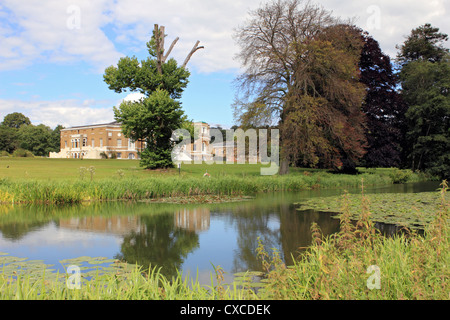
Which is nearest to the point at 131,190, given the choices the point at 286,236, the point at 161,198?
the point at 161,198

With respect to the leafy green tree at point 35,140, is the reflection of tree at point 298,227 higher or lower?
lower

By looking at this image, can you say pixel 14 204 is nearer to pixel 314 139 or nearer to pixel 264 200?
pixel 264 200

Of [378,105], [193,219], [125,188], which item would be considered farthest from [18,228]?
[378,105]

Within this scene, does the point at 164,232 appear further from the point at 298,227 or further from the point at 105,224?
the point at 298,227

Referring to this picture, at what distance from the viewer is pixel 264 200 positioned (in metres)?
16.3

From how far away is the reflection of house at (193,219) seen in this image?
33.4ft

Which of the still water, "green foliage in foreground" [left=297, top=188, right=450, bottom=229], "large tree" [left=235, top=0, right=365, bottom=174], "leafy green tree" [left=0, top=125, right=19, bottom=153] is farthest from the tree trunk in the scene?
"leafy green tree" [left=0, top=125, right=19, bottom=153]

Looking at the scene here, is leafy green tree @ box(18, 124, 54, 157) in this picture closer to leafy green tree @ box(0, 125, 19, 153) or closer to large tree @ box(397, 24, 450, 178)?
leafy green tree @ box(0, 125, 19, 153)

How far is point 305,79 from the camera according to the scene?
74.8ft

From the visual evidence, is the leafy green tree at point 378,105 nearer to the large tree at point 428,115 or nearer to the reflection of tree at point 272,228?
the large tree at point 428,115

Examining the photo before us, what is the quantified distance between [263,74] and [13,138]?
54396mm

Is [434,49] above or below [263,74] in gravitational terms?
above

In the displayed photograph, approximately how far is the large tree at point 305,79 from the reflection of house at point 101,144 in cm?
3629

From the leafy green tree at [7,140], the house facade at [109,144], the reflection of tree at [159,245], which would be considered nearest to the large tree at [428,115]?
the reflection of tree at [159,245]
